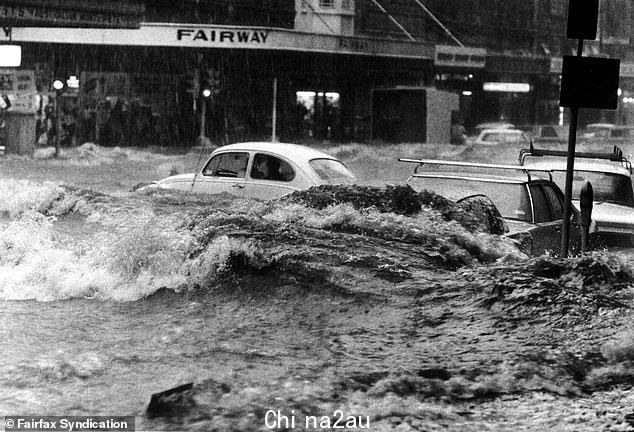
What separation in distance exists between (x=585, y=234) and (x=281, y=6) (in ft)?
109

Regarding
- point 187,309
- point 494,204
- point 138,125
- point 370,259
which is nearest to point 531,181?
point 494,204

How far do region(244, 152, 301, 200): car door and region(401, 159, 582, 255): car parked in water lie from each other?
7.87 feet

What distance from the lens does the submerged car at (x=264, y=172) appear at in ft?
43.8

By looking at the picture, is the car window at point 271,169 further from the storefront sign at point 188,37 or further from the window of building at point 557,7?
the window of building at point 557,7

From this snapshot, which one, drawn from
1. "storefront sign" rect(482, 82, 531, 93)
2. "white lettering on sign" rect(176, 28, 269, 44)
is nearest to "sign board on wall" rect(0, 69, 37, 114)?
"white lettering on sign" rect(176, 28, 269, 44)

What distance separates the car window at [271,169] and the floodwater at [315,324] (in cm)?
278

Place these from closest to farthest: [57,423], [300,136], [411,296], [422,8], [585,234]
A: [57,423] < [411,296] < [585,234] < [300,136] < [422,8]

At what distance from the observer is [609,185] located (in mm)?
14180

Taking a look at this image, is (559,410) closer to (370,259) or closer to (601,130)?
(370,259)

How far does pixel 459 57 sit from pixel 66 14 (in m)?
18.7

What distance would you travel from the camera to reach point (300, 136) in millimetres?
40938

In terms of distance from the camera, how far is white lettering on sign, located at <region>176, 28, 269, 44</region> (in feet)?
112

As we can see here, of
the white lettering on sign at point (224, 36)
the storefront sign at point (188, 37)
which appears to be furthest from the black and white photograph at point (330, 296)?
the white lettering on sign at point (224, 36)

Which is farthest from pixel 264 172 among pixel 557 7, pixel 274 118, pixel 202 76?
pixel 557 7
